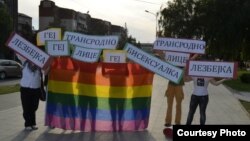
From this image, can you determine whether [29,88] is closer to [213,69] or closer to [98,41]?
[98,41]

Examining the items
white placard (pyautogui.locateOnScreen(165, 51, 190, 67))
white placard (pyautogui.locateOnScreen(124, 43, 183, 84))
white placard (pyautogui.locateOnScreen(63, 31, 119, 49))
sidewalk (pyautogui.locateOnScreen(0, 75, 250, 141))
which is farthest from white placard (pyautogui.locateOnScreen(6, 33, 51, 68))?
white placard (pyautogui.locateOnScreen(165, 51, 190, 67))

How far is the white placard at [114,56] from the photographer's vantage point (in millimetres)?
10828

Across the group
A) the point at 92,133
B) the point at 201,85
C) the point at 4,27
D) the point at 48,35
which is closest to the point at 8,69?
the point at 4,27

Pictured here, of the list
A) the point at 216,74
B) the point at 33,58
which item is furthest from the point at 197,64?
the point at 33,58

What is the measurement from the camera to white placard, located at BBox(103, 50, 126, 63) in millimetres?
10828

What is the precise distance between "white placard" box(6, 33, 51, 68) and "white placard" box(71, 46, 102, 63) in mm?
636

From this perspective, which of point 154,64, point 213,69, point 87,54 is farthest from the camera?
point 87,54

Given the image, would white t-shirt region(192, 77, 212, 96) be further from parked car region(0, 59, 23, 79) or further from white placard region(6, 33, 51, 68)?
parked car region(0, 59, 23, 79)

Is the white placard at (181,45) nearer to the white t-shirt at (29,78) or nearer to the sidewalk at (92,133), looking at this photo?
the sidewalk at (92,133)

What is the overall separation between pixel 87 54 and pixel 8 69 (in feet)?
91.4

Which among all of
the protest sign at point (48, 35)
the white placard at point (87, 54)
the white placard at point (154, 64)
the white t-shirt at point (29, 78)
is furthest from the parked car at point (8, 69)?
the white placard at point (154, 64)

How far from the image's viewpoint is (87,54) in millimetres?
10711

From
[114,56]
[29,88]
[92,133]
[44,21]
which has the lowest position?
[92,133]

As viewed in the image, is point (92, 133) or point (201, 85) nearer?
point (201, 85)
